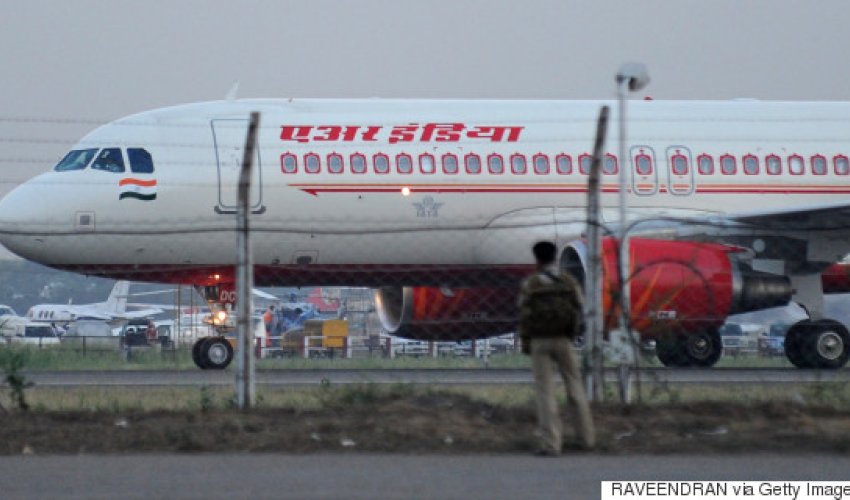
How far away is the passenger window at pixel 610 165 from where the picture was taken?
23438 mm

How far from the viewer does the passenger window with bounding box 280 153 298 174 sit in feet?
74.3

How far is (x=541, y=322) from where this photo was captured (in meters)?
11.5

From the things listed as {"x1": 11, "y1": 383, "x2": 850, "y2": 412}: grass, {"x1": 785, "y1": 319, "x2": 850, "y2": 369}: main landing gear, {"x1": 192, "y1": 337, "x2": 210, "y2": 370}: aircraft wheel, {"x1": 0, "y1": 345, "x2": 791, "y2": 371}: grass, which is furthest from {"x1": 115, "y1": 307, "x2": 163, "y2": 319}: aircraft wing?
{"x1": 11, "y1": 383, "x2": 850, "y2": 412}: grass

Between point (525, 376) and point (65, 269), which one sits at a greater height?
point (65, 269)

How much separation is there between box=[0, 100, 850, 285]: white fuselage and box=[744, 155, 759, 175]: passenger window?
0.02 m

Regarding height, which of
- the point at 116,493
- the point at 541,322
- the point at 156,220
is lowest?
the point at 116,493

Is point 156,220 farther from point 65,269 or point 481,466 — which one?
point 481,466

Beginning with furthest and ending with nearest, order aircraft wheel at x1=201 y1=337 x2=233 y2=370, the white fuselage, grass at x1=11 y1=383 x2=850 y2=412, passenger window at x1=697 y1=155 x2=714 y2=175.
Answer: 1. passenger window at x1=697 y1=155 x2=714 y2=175
2. the white fuselage
3. aircraft wheel at x1=201 y1=337 x2=233 y2=370
4. grass at x1=11 y1=383 x2=850 y2=412

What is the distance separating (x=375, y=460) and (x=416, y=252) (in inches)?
462

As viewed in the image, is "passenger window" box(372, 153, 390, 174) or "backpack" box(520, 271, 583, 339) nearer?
"backpack" box(520, 271, 583, 339)

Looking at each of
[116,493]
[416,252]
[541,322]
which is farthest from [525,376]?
[116,493]

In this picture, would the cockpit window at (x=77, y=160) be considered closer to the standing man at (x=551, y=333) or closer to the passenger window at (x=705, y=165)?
the passenger window at (x=705, y=165)

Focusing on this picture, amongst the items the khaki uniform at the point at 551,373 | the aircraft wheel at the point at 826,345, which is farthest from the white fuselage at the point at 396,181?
the khaki uniform at the point at 551,373

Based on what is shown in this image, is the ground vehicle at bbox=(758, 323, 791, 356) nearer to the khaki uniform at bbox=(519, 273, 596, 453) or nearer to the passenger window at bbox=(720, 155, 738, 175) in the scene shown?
the passenger window at bbox=(720, 155, 738, 175)
